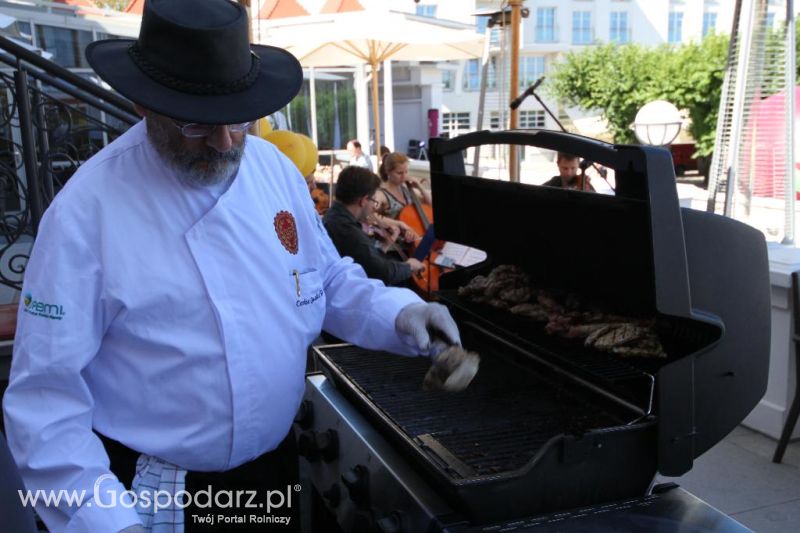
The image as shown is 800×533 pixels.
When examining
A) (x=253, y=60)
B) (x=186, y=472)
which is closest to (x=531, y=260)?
(x=253, y=60)

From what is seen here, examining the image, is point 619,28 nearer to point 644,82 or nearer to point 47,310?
point 644,82

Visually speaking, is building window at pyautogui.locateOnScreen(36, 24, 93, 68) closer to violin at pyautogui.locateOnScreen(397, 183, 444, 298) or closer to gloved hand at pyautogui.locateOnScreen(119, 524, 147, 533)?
violin at pyautogui.locateOnScreen(397, 183, 444, 298)

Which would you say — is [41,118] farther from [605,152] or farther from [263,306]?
[605,152]

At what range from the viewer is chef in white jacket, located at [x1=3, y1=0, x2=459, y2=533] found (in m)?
1.25

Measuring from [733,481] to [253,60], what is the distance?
319 cm

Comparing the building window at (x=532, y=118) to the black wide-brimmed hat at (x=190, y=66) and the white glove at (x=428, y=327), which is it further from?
the black wide-brimmed hat at (x=190, y=66)

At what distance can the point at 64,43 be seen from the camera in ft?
32.7

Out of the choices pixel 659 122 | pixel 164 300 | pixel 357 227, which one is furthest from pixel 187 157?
pixel 659 122

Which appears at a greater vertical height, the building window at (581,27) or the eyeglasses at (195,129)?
the building window at (581,27)

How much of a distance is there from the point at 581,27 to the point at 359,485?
44092mm

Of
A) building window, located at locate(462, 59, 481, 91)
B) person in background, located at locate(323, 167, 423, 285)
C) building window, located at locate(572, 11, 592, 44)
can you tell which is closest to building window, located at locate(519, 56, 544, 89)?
building window, located at locate(572, 11, 592, 44)

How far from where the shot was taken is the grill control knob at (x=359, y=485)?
5.41 ft

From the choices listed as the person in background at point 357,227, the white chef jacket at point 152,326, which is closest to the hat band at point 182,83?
the white chef jacket at point 152,326

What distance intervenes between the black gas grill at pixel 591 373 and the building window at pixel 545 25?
4206 centimetres
